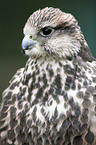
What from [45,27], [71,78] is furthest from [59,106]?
[45,27]

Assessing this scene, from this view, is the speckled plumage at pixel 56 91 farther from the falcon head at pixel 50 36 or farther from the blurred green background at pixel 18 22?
the blurred green background at pixel 18 22

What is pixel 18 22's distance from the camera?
3.90 metres

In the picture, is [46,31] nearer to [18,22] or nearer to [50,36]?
[50,36]

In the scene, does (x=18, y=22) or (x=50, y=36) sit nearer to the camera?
(x=50, y=36)

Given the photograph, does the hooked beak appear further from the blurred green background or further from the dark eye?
the blurred green background

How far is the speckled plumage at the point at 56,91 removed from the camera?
1.52 metres

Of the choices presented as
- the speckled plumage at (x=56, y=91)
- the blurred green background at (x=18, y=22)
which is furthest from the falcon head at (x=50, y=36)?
the blurred green background at (x=18, y=22)

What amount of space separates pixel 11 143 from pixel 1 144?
0.08 metres

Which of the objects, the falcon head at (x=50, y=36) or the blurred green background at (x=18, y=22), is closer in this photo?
the falcon head at (x=50, y=36)

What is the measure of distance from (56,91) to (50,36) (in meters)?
0.32

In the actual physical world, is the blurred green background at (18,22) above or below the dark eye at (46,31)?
above

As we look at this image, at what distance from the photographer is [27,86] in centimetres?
164

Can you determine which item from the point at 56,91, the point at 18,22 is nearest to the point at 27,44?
the point at 56,91

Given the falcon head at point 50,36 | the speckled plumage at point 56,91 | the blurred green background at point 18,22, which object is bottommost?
the speckled plumage at point 56,91
